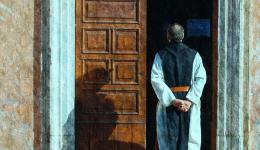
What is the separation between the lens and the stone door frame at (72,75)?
1226 centimetres

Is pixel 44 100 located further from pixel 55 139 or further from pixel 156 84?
pixel 156 84

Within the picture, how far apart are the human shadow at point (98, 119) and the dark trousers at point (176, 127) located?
1123 millimetres

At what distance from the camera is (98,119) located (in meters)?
12.7

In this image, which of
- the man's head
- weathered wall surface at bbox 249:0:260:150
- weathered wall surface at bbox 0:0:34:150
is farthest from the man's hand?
weathered wall surface at bbox 0:0:34:150

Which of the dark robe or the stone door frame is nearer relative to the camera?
the dark robe

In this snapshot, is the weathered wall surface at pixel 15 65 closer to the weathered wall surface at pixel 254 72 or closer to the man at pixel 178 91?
the man at pixel 178 91

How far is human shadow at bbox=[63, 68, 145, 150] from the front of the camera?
500 inches

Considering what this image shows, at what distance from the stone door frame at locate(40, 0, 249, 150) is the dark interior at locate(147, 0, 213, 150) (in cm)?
173

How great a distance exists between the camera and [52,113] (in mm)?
12258

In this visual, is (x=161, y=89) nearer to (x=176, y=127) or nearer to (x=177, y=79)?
(x=177, y=79)

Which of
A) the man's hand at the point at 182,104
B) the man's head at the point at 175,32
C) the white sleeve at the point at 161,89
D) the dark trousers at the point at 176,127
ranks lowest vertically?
the dark trousers at the point at 176,127

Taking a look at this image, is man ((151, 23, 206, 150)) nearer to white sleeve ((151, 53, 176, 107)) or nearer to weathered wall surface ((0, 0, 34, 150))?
white sleeve ((151, 53, 176, 107))

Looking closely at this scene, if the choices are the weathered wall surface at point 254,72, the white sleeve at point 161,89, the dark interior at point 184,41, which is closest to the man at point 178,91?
the white sleeve at point 161,89

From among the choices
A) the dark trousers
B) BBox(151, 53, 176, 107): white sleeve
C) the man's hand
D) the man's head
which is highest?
the man's head
